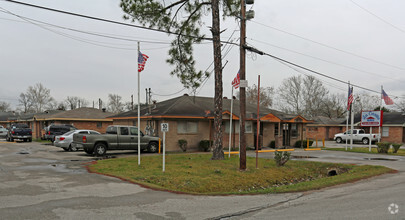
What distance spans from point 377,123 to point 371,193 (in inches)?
749

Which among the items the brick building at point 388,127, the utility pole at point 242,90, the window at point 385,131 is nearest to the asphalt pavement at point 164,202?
the utility pole at point 242,90

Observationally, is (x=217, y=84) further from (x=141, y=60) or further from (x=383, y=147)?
(x=383, y=147)

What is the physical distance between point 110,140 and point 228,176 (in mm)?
9881

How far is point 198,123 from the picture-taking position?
25.5 metres

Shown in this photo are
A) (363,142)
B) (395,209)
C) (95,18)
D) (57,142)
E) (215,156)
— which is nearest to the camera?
(395,209)

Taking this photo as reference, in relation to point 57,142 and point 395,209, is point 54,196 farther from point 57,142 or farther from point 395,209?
point 57,142

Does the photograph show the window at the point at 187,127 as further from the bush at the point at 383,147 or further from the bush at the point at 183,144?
the bush at the point at 383,147

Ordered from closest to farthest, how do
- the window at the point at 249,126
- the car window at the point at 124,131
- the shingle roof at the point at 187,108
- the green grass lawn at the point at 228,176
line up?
the green grass lawn at the point at 228,176 < the car window at the point at 124,131 < the shingle roof at the point at 187,108 < the window at the point at 249,126

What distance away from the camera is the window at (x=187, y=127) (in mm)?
24578

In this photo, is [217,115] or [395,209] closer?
[395,209]

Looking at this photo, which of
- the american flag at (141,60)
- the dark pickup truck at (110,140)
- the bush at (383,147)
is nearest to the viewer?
the american flag at (141,60)

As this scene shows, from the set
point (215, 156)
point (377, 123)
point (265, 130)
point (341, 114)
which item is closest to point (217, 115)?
point (215, 156)

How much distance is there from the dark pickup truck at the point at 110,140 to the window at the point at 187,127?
3.99m

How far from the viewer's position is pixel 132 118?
26391mm
